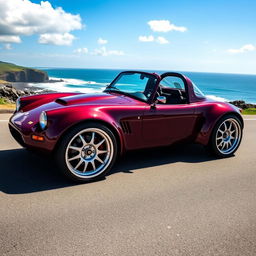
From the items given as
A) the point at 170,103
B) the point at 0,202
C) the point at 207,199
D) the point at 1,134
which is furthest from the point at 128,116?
the point at 1,134

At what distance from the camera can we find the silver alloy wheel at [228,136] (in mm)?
4626

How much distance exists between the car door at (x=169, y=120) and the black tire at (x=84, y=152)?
1.92 ft

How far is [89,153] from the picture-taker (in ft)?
11.2

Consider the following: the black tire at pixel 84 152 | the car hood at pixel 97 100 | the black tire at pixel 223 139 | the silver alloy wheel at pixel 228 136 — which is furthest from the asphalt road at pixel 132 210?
the car hood at pixel 97 100

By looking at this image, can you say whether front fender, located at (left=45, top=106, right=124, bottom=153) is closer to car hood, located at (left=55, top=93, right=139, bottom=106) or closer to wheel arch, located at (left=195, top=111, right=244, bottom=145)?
car hood, located at (left=55, top=93, right=139, bottom=106)

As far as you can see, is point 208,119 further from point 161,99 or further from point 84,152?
point 84,152

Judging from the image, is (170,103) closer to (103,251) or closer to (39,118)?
(39,118)

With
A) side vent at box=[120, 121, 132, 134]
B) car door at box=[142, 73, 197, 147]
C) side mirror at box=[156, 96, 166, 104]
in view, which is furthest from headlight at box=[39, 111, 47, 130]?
side mirror at box=[156, 96, 166, 104]

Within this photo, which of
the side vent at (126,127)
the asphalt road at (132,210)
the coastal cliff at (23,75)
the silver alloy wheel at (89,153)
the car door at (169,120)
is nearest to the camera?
the asphalt road at (132,210)

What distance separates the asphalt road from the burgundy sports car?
1.21ft

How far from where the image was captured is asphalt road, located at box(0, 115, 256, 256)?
2.18 metres

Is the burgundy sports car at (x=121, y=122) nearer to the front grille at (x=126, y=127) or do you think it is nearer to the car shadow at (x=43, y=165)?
the front grille at (x=126, y=127)

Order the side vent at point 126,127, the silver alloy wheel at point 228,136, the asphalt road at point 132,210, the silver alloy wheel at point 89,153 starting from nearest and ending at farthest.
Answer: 1. the asphalt road at point 132,210
2. the silver alloy wheel at point 89,153
3. the side vent at point 126,127
4. the silver alloy wheel at point 228,136

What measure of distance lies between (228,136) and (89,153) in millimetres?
2611
